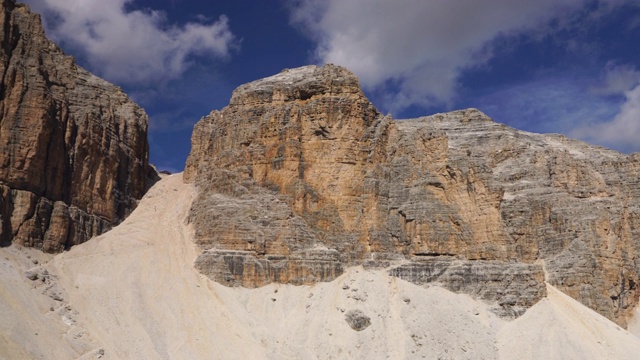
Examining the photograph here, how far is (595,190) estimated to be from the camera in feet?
199

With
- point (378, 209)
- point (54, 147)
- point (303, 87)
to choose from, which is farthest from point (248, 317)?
point (303, 87)

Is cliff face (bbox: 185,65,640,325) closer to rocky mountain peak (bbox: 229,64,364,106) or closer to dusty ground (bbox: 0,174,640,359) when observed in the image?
rocky mountain peak (bbox: 229,64,364,106)

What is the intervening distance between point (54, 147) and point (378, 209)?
86.1 feet

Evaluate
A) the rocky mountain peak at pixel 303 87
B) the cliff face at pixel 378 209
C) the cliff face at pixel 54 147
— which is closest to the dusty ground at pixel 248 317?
the cliff face at pixel 378 209

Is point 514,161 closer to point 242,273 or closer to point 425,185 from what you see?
point 425,185

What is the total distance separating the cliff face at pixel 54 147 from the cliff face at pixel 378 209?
800 centimetres

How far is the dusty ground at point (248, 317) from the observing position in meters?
41.1

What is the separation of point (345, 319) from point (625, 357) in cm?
1968

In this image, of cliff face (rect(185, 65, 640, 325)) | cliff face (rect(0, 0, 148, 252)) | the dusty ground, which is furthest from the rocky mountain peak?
the dusty ground

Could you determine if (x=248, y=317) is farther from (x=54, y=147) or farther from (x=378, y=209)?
(x=54, y=147)

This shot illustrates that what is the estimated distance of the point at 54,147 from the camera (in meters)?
50.4

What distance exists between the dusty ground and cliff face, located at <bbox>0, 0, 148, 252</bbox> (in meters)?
2.37

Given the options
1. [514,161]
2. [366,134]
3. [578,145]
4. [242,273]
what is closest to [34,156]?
[242,273]

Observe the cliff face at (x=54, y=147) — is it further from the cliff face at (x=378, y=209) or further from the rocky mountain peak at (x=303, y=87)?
the rocky mountain peak at (x=303, y=87)
